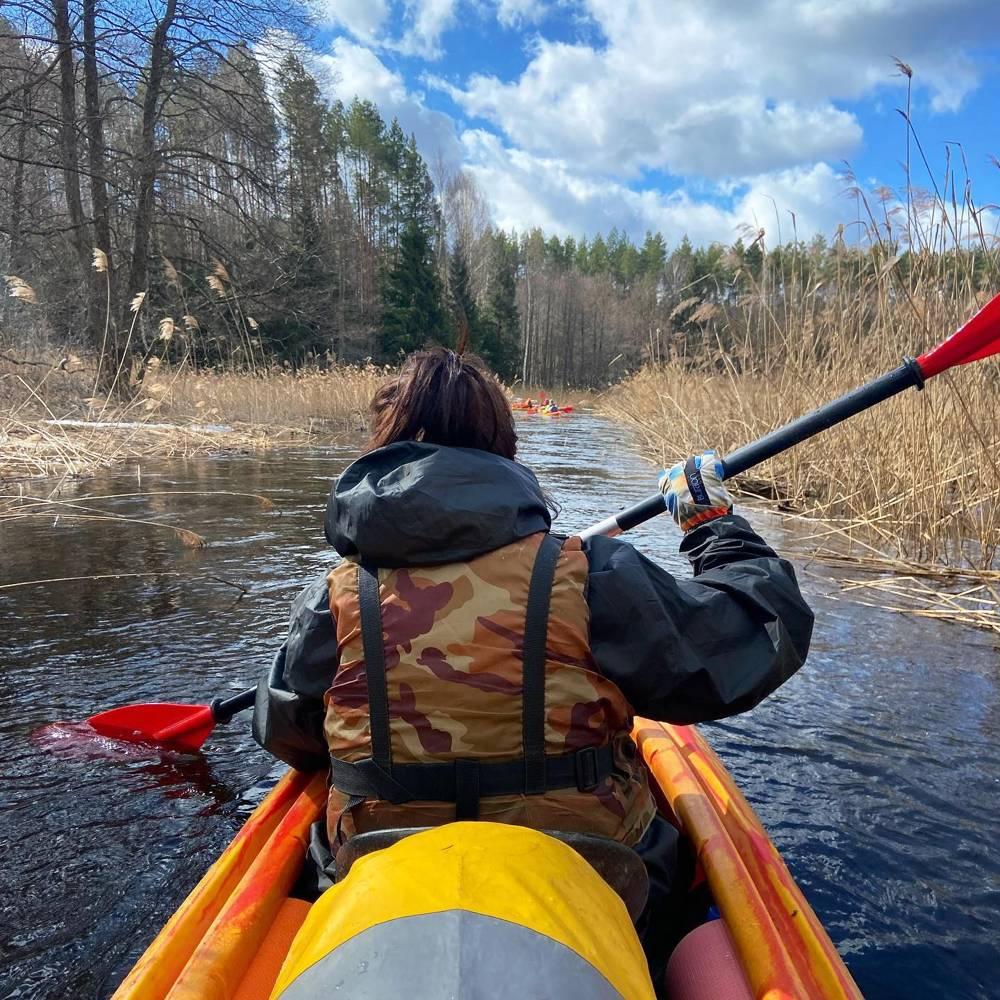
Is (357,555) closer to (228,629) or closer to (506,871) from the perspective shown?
(506,871)

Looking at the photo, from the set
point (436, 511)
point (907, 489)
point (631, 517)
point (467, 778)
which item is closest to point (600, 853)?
point (467, 778)

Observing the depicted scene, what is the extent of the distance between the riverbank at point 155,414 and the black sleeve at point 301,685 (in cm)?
572

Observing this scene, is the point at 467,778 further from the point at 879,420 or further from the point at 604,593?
the point at 879,420

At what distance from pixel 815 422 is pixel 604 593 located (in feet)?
4.71

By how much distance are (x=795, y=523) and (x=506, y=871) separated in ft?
17.8

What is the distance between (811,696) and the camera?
310 centimetres

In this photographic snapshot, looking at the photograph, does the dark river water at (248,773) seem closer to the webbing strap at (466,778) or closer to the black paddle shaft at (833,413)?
the webbing strap at (466,778)

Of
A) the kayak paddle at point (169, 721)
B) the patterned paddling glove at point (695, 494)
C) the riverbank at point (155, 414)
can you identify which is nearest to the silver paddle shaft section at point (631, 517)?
the patterned paddling glove at point (695, 494)

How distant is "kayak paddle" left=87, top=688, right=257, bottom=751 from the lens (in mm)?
2623

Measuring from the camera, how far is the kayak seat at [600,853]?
4.00 ft

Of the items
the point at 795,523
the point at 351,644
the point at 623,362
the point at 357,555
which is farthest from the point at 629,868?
the point at 623,362

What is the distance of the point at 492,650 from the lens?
4.17ft

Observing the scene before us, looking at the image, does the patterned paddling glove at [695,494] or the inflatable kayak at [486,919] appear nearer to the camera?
the inflatable kayak at [486,919]

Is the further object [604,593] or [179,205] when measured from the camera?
[179,205]
